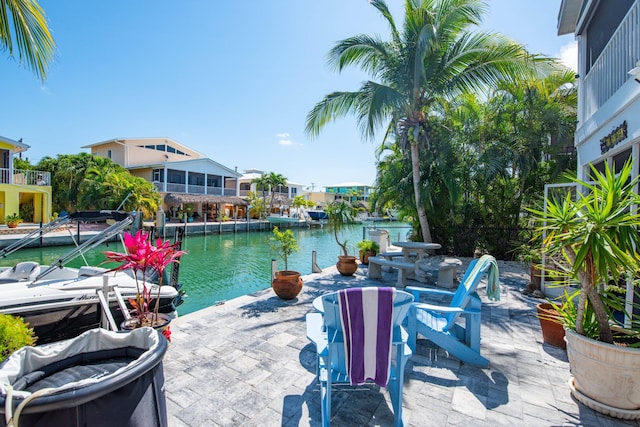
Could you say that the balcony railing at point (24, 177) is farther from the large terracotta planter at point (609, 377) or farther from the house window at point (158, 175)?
the large terracotta planter at point (609, 377)

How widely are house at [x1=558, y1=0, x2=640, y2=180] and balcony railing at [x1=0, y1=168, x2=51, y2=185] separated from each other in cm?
2449

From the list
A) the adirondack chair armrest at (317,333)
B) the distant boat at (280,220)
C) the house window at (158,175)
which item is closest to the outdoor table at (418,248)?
the adirondack chair armrest at (317,333)

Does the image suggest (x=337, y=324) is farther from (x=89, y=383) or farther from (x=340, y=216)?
(x=340, y=216)

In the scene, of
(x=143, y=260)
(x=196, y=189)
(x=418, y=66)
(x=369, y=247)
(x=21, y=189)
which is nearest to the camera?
(x=143, y=260)

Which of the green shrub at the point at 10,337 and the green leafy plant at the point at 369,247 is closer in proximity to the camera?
the green shrub at the point at 10,337

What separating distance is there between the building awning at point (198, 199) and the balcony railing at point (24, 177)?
7.22 meters

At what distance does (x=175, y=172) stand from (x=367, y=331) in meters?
27.4

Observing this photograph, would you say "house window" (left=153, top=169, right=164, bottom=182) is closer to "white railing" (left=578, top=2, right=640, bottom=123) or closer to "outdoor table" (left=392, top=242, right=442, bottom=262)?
"outdoor table" (left=392, top=242, right=442, bottom=262)

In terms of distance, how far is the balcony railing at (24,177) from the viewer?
16.5 m

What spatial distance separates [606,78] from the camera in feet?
13.8

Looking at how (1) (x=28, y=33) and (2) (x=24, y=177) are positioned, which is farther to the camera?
(2) (x=24, y=177)

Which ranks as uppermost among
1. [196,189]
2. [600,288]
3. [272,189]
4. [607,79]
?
[272,189]

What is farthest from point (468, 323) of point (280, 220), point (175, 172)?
point (175, 172)

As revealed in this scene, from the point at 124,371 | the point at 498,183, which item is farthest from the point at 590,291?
the point at 498,183
